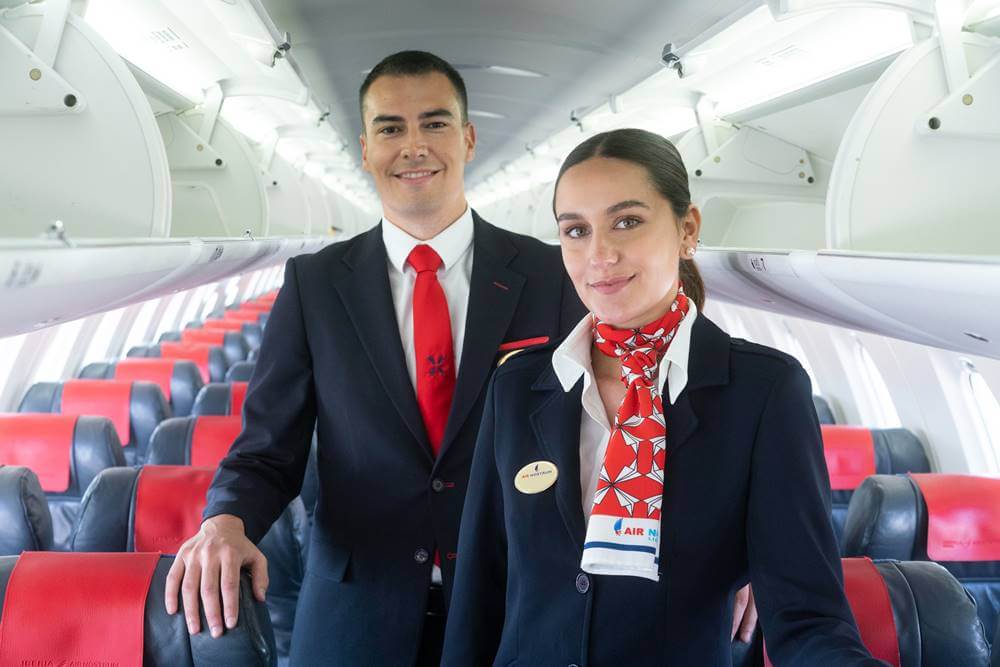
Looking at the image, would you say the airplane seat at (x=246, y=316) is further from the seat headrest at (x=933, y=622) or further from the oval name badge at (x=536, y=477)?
the oval name badge at (x=536, y=477)

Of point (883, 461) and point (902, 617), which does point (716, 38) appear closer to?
point (902, 617)

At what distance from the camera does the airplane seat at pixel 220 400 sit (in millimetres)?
5512

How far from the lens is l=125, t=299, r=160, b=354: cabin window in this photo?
10585 millimetres

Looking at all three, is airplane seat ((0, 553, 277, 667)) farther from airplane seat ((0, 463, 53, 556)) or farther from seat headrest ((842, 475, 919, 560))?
seat headrest ((842, 475, 919, 560))

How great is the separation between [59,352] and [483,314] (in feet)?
23.7

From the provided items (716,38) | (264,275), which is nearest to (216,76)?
(716,38)

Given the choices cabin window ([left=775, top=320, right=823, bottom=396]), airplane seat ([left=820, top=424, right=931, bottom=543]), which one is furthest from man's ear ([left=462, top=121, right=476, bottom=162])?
cabin window ([left=775, top=320, right=823, bottom=396])

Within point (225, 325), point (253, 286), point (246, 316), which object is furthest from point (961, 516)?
point (253, 286)

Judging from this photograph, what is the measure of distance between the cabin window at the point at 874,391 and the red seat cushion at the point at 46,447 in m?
5.75

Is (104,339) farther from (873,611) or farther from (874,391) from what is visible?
(873,611)

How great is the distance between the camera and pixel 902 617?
83.7 inches

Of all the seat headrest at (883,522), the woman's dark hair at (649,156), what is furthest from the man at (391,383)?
the seat headrest at (883,522)

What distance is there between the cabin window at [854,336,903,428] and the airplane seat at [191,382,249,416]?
4.83 m

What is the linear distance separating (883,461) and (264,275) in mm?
18519
